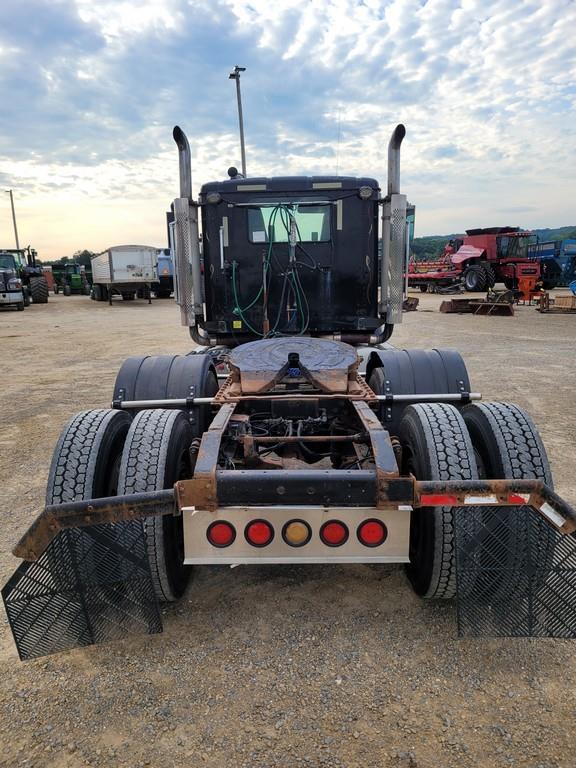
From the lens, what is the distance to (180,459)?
300 cm

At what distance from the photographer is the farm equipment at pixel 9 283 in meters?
23.8

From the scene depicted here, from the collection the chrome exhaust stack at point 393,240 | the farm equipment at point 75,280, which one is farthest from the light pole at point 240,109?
the farm equipment at point 75,280

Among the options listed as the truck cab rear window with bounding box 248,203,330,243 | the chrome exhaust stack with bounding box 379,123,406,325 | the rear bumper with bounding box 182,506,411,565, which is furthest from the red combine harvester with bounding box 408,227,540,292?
the rear bumper with bounding box 182,506,411,565

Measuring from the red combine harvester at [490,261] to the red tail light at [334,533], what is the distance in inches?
1012

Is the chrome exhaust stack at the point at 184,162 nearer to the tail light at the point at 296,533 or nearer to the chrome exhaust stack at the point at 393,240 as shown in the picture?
the chrome exhaust stack at the point at 393,240

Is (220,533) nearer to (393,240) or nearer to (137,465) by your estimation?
(137,465)

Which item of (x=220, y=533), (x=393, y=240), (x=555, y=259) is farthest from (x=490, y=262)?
(x=220, y=533)

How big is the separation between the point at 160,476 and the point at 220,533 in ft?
1.53

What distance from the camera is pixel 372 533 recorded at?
2.49m

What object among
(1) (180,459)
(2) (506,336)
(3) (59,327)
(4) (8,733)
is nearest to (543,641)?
(1) (180,459)

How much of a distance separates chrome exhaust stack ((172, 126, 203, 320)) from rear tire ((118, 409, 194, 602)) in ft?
8.70

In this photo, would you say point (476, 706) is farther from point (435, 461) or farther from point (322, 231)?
point (322, 231)

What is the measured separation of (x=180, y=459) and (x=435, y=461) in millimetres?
1406

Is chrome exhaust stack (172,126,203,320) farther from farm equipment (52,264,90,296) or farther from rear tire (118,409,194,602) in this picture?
farm equipment (52,264,90,296)
